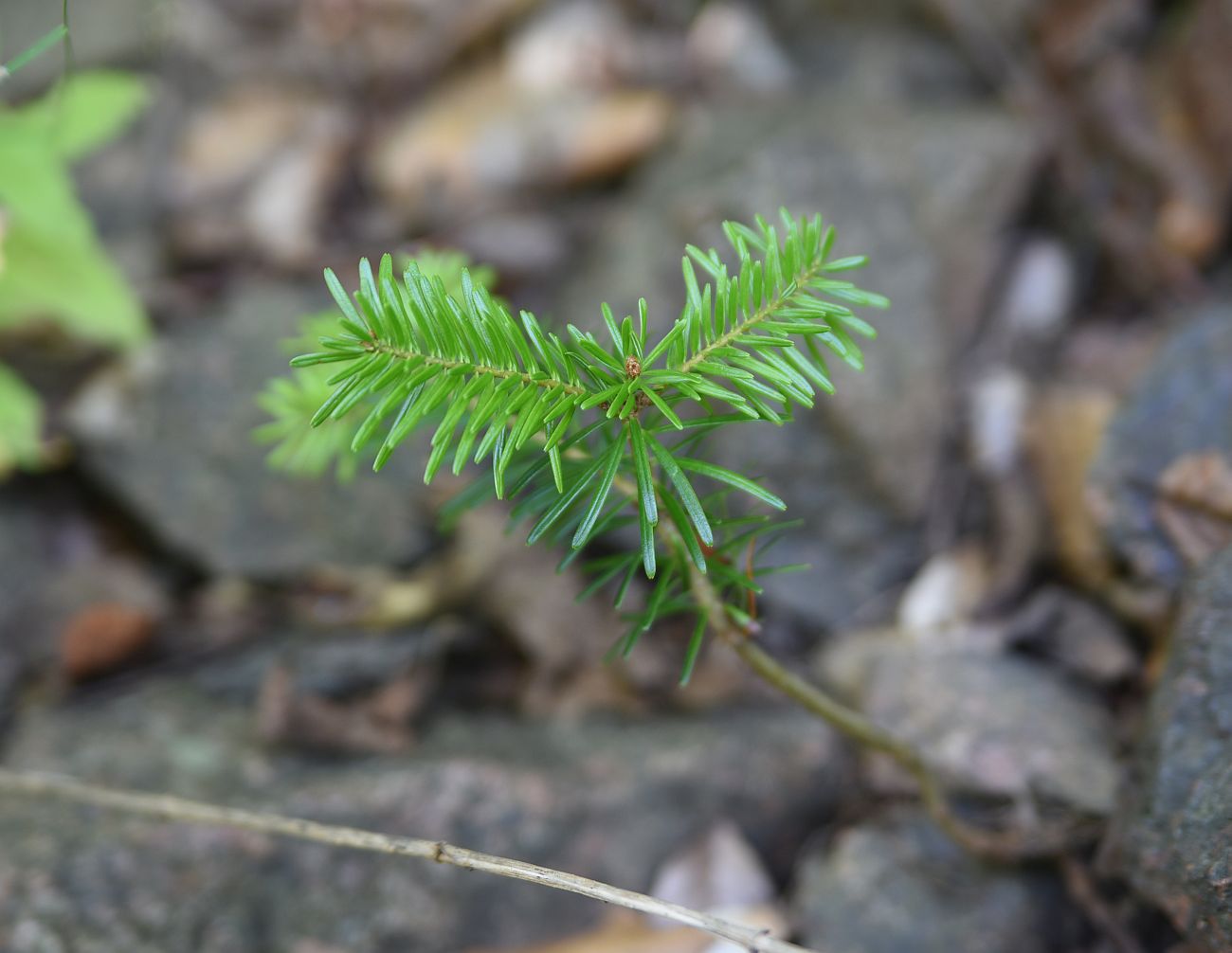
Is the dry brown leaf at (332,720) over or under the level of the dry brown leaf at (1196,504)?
under

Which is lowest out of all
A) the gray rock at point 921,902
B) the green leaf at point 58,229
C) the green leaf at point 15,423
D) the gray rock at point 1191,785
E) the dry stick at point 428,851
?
the gray rock at point 921,902

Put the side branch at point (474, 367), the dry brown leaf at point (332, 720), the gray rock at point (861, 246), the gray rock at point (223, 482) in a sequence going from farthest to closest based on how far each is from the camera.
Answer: the gray rock at point (223, 482) < the gray rock at point (861, 246) < the dry brown leaf at point (332, 720) < the side branch at point (474, 367)

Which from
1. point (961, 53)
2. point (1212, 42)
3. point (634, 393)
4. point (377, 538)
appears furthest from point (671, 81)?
point (634, 393)

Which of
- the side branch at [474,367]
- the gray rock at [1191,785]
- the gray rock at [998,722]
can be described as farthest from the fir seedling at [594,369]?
the gray rock at [998,722]

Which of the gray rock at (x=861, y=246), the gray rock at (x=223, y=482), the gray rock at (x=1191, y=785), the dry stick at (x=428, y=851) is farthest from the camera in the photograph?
the gray rock at (x=223, y=482)

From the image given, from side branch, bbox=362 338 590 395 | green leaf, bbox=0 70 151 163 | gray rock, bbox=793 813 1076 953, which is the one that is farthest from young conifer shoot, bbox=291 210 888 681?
green leaf, bbox=0 70 151 163

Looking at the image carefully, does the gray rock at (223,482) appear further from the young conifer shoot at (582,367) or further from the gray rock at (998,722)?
the young conifer shoot at (582,367)

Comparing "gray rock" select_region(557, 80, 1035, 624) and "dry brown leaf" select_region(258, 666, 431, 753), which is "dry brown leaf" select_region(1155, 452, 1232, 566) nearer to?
"gray rock" select_region(557, 80, 1035, 624)

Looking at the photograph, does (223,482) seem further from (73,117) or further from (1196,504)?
(1196,504)

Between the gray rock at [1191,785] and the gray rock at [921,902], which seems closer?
the gray rock at [1191,785]
